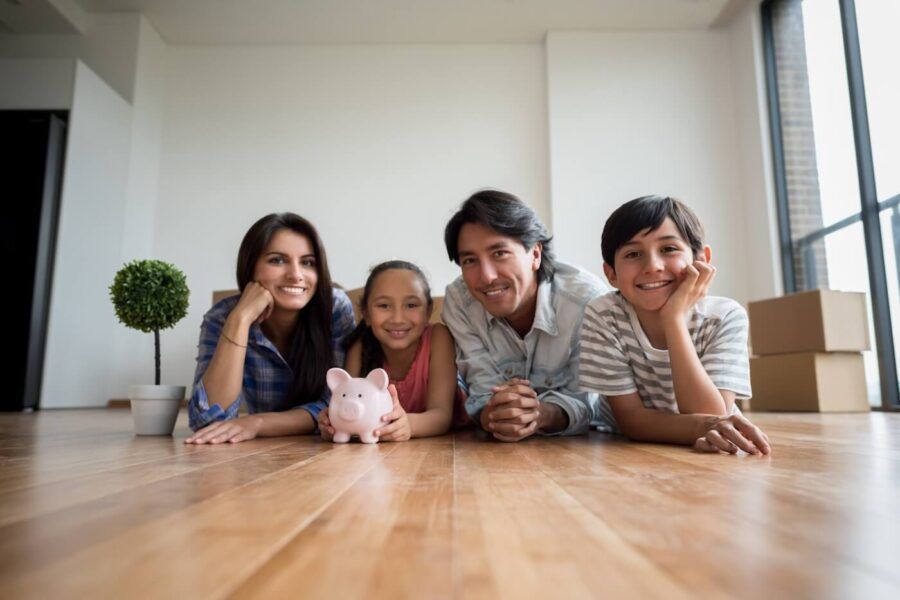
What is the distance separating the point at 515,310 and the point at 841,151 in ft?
9.59

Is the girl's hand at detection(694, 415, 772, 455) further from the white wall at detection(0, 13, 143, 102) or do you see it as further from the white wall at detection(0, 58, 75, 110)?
the white wall at detection(0, 13, 143, 102)

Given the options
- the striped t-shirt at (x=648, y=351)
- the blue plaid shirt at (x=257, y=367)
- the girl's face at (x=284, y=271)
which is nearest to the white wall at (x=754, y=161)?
the striped t-shirt at (x=648, y=351)

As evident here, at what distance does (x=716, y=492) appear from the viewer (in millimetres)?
615

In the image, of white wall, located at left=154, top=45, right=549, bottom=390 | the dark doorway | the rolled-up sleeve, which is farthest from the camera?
white wall, located at left=154, top=45, right=549, bottom=390

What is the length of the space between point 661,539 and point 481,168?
167 inches

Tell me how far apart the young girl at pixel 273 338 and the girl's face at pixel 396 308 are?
145mm

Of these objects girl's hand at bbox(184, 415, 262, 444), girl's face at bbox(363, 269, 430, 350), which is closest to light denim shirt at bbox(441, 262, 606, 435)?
girl's face at bbox(363, 269, 430, 350)

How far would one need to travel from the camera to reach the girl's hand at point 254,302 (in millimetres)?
1375

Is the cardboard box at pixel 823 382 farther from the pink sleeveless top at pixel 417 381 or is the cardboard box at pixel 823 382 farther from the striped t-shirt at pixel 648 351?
the pink sleeveless top at pixel 417 381

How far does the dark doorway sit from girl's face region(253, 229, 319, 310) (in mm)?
2589

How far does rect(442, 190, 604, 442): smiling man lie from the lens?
55.5 inches

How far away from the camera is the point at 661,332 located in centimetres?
126

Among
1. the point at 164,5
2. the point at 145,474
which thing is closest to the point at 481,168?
the point at 164,5

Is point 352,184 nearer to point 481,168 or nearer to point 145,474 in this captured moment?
point 481,168
